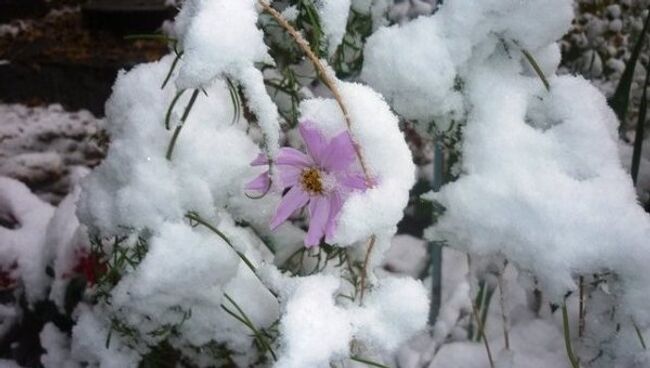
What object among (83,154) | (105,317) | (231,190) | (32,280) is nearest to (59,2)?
(83,154)

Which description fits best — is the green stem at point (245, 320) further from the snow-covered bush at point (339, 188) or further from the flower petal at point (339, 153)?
the flower petal at point (339, 153)

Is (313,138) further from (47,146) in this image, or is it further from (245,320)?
(47,146)

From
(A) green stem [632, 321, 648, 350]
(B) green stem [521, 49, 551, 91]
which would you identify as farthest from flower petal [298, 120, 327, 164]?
(A) green stem [632, 321, 648, 350]

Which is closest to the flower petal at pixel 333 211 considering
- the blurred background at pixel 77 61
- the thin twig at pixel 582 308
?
the thin twig at pixel 582 308

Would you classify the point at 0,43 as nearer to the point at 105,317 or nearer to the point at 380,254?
the point at 105,317

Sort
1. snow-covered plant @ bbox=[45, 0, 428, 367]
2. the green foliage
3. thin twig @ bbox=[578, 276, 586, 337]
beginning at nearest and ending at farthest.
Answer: snow-covered plant @ bbox=[45, 0, 428, 367] < thin twig @ bbox=[578, 276, 586, 337] < the green foliage

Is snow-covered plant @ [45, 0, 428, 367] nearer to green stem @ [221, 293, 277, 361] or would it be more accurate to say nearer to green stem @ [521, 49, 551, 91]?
green stem @ [221, 293, 277, 361]

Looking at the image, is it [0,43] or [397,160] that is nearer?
[397,160]

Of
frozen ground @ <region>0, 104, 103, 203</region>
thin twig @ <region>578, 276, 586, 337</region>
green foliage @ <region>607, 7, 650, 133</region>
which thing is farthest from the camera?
frozen ground @ <region>0, 104, 103, 203</region>
